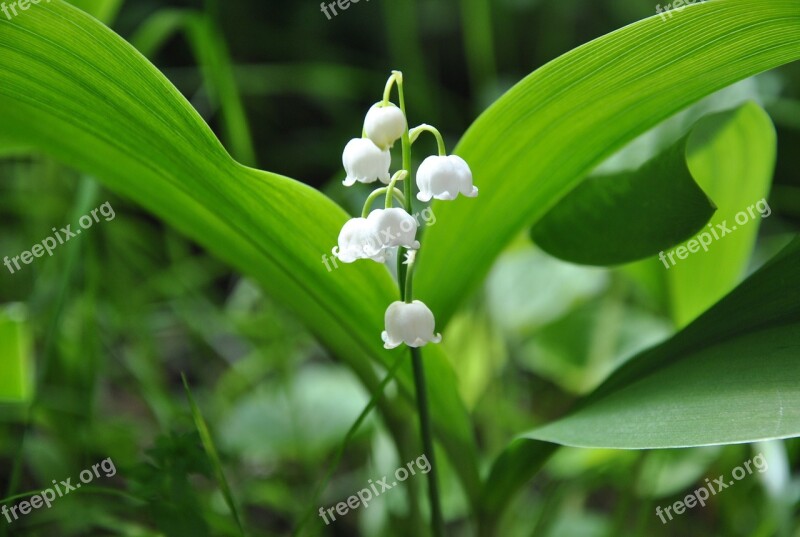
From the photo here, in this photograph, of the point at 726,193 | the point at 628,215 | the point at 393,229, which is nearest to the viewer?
the point at 393,229

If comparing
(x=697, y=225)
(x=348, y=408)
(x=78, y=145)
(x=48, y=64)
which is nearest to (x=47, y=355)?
(x=78, y=145)

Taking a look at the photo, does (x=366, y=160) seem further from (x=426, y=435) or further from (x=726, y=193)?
(x=726, y=193)

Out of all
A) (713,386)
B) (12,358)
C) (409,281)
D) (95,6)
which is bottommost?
(713,386)

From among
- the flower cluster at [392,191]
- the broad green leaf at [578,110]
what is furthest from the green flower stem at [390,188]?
the broad green leaf at [578,110]

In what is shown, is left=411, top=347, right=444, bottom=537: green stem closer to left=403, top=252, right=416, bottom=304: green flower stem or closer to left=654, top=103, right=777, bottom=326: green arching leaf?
left=403, top=252, right=416, bottom=304: green flower stem

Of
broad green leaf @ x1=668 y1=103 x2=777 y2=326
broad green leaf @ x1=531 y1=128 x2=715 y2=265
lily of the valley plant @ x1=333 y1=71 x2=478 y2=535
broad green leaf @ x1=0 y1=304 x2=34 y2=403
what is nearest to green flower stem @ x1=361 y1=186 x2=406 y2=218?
lily of the valley plant @ x1=333 y1=71 x2=478 y2=535

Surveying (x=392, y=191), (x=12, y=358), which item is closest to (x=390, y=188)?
(x=392, y=191)

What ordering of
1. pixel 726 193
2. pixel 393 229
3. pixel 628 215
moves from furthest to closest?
pixel 726 193 < pixel 628 215 < pixel 393 229
